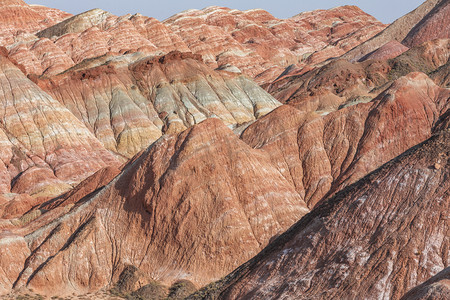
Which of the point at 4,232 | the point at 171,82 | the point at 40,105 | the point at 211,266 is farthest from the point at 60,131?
the point at 211,266

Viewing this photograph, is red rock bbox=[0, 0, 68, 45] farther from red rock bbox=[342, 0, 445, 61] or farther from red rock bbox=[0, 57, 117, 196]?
red rock bbox=[342, 0, 445, 61]

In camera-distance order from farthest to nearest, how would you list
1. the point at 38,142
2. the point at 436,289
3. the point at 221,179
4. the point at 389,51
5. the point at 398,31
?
the point at 398,31
the point at 389,51
the point at 38,142
the point at 221,179
the point at 436,289

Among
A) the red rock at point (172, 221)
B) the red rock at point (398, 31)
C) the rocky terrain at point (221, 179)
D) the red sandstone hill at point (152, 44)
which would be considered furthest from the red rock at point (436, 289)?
the red rock at point (398, 31)

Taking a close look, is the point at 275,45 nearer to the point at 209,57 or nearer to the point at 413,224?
the point at 209,57

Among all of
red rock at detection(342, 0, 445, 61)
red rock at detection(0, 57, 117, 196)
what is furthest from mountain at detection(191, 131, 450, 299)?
red rock at detection(342, 0, 445, 61)

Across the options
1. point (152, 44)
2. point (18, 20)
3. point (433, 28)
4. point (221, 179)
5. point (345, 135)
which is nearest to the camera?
point (221, 179)

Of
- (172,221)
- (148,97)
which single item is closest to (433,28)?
(148,97)

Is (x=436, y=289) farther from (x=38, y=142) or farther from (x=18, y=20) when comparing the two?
(x=18, y=20)

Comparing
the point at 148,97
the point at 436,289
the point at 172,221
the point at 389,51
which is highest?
the point at 148,97
